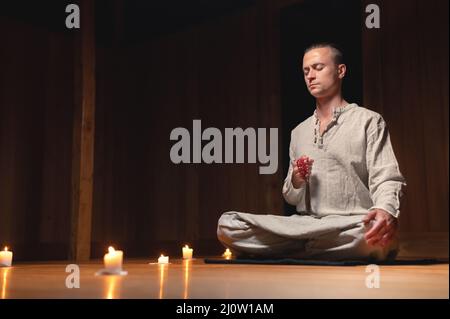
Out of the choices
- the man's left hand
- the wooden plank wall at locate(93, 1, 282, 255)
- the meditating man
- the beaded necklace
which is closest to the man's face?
the meditating man

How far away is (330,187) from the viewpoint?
3.17 m


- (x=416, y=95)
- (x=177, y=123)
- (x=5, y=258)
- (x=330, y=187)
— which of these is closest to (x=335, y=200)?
(x=330, y=187)

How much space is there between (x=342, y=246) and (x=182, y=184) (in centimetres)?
300

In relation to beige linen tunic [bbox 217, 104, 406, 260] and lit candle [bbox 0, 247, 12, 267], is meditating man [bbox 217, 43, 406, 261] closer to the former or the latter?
beige linen tunic [bbox 217, 104, 406, 260]

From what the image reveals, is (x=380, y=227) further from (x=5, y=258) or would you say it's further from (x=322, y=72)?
(x=5, y=258)

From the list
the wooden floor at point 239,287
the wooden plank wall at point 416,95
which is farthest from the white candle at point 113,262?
the wooden plank wall at point 416,95

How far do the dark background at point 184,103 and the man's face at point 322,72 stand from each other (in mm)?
1297

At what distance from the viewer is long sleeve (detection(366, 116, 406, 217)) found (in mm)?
2766

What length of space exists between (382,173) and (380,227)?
39 centimetres

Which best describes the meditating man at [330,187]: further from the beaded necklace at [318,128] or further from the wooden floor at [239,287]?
the wooden floor at [239,287]

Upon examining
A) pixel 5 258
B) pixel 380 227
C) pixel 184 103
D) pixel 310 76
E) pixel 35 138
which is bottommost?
pixel 5 258
